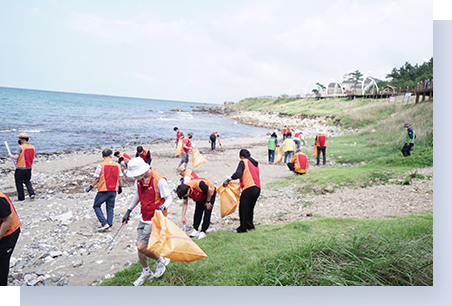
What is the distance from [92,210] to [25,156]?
6.35ft

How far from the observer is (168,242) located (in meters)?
3.27

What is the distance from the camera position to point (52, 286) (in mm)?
3902

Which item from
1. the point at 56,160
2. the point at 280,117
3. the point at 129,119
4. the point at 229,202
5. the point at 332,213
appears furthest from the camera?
the point at 280,117

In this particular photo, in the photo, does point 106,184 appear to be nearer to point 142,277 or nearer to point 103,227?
point 103,227

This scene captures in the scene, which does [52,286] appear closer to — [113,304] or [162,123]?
[113,304]

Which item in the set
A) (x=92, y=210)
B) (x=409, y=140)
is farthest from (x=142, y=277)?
(x=409, y=140)

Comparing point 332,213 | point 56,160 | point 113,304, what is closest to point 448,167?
point 332,213

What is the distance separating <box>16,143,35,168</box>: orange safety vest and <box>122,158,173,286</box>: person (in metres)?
4.28

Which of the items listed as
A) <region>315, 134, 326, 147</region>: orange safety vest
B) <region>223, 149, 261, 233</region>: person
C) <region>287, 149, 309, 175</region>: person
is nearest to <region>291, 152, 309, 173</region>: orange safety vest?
<region>287, 149, 309, 175</region>: person

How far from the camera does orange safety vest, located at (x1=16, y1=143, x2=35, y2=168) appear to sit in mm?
6387

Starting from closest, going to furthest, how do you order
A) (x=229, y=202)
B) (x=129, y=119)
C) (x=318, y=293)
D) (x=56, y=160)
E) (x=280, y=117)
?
(x=318, y=293), (x=229, y=202), (x=56, y=160), (x=129, y=119), (x=280, y=117)

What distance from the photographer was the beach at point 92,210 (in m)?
4.22

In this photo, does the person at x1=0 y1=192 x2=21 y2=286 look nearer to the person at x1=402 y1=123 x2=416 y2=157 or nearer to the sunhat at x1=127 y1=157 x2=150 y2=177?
the sunhat at x1=127 y1=157 x2=150 y2=177

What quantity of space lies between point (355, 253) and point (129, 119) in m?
11.8
